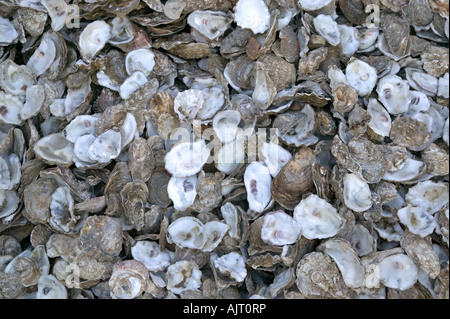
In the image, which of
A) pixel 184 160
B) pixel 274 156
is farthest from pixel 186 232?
pixel 274 156

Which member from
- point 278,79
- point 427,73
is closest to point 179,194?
point 278,79

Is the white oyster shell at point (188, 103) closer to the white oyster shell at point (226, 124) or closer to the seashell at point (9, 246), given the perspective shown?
the white oyster shell at point (226, 124)

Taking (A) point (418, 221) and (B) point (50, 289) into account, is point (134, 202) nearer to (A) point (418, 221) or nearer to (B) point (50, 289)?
(B) point (50, 289)

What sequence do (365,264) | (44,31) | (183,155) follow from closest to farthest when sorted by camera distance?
(365,264), (183,155), (44,31)

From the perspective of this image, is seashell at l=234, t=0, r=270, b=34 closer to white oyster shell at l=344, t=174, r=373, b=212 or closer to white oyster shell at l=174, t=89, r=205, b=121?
white oyster shell at l=174, t=89, r=205, b=121

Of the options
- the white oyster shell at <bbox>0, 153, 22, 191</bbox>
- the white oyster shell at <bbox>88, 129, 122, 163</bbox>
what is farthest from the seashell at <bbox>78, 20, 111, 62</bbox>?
the white oyster shell at <bbox>0, 153, 22, 191</bbox>

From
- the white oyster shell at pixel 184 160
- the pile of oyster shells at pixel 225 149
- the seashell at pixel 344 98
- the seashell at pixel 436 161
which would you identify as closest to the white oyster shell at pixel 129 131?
the pile of oyster shells at pixel 225 149

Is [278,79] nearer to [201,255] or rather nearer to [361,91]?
[361,91]
